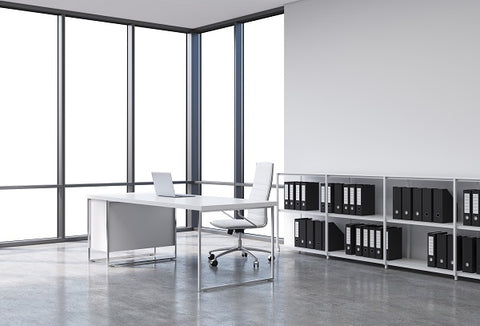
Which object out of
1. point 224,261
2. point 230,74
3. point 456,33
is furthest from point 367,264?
point 230,74

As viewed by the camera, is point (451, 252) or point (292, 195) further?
point (292, 195)

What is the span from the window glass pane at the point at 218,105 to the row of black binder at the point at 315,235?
207 cm

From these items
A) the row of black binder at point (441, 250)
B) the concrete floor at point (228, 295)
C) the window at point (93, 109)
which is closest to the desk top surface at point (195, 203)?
the concrete floor at point (228, 295)

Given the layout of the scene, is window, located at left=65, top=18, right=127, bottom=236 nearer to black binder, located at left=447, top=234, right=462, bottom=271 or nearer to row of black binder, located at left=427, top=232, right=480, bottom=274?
row of black binder, located at left=427, top=232, right=480, bottom=274

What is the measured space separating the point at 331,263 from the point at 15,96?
449cm

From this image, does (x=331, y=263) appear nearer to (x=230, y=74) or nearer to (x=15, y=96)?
(x=230, y=74)

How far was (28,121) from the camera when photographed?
8.27m

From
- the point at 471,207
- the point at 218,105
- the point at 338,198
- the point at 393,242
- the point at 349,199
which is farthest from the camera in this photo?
the point at 218,105

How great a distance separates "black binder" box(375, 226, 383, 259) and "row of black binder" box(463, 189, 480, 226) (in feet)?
3.11

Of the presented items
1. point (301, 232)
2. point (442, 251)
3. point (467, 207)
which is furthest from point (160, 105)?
point (467, 207)

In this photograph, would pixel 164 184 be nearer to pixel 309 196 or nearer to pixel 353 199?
pixel 309 196

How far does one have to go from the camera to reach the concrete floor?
179 inches

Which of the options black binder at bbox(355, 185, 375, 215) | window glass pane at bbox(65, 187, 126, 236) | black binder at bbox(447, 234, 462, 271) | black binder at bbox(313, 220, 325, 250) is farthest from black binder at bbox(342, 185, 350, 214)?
window glass pane at bbox(65, 187, 126, 236)

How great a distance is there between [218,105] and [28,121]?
2.73 m
